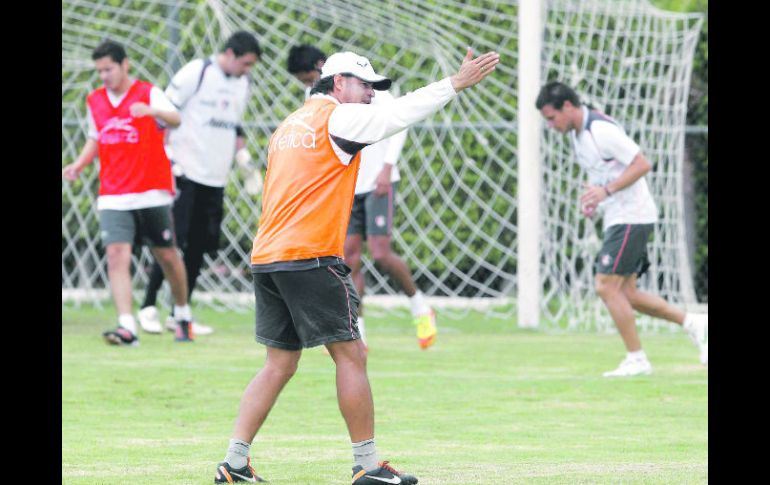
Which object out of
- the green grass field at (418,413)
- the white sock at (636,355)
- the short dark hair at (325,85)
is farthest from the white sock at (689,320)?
the short dark hair at (325,85)

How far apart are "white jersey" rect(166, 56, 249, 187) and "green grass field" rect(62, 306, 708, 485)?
138cm

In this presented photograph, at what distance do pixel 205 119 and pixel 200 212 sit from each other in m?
0.73

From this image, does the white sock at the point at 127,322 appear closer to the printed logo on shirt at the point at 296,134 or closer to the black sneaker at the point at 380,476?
the printed logo on shirt at the point at 296,134

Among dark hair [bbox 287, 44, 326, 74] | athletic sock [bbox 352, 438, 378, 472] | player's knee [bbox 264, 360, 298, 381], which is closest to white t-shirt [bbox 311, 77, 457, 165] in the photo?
player's knee [bbox 264, 360, 298, 381]

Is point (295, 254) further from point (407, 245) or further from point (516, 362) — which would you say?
point (407, 245)

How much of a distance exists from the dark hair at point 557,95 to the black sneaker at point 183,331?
3488mm

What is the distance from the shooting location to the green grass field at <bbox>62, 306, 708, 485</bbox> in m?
5.90

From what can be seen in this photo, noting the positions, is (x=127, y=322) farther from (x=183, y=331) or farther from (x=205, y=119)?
(x=205, y=119)

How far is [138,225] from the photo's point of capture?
35.4 ft

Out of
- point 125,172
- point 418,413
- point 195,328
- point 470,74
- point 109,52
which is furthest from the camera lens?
point 195,328

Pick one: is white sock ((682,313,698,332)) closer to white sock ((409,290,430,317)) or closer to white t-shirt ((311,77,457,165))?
white sock ((409,290,430,317))

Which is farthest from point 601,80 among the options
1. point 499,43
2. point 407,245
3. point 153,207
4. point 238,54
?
point 153,207

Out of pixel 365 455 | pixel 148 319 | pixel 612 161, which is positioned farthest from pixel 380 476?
pixel 148 319

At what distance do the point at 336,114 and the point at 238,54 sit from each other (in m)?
5.70
